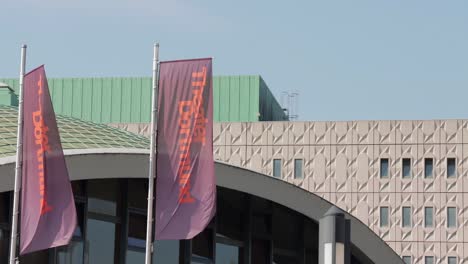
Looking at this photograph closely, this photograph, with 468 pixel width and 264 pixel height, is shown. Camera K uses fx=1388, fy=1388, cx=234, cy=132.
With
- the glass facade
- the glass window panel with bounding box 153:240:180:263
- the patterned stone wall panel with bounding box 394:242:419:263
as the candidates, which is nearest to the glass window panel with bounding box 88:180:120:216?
the glass facade

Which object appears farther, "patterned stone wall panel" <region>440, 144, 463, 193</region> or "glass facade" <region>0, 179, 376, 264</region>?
"patterned stone wall panel" <region>440, 144, 463, 193</region>

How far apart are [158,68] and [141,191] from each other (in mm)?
9050

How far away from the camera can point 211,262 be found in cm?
3856

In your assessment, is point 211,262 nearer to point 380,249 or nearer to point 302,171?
point 380,249

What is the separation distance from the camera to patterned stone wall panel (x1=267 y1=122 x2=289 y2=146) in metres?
81.3

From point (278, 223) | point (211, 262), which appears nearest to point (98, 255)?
point (211, 262)

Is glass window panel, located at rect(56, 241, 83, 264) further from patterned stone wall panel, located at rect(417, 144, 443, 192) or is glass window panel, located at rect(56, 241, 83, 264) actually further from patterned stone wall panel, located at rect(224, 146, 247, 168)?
patterned stone wall panel, located at rect(417, 144, 443, 192)

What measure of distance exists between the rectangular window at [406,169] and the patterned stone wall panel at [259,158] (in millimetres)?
7719

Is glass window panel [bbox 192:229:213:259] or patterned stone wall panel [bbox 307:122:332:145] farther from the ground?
patterned stone wall panel [bbox 307:122:332:145]

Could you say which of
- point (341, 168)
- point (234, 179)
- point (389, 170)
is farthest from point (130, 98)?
point (234, 179)

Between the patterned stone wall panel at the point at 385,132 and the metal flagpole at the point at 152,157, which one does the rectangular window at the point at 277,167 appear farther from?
the metal flagpole at the point at 152,157

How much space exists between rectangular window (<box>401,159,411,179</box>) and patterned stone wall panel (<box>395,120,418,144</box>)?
1143mm

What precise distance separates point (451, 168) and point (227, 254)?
1667 inches

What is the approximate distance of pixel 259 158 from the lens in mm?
81438
